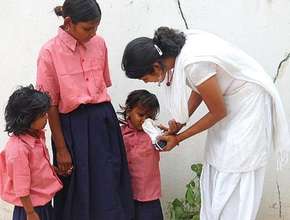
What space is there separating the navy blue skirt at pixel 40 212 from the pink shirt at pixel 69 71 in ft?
1.46

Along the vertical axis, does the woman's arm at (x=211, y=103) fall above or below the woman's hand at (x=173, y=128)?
above

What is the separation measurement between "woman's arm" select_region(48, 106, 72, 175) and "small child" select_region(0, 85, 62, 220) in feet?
0.22

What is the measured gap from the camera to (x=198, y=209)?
120 inches

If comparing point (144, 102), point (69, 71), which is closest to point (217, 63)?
point (144, 102)

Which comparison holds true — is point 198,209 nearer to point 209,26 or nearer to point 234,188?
point 234,188

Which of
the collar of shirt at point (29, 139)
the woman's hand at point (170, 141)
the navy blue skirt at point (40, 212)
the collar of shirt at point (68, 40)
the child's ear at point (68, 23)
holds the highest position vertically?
the child's ear at point (68, 23)

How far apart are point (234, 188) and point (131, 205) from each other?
0.57 meters

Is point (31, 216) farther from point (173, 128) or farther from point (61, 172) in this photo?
point (173, 128)

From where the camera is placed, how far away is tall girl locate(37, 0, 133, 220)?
2.47 meters

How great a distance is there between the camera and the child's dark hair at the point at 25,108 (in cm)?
240

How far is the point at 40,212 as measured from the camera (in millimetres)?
2553

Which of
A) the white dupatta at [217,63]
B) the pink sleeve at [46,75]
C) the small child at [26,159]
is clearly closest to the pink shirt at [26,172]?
the small child at [26,159]

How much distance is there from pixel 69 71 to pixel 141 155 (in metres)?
0.59

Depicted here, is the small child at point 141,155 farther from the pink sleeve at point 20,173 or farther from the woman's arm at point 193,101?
the pink sleeve at point 20,173
